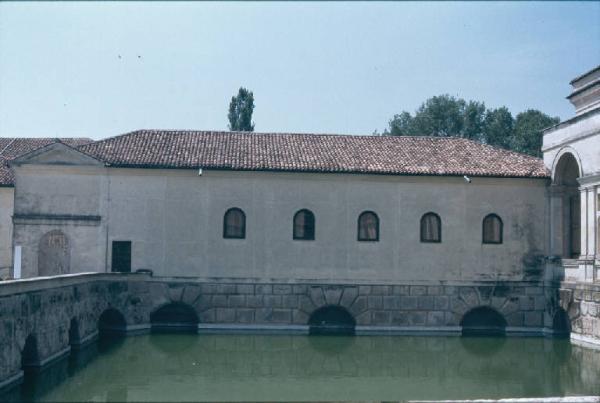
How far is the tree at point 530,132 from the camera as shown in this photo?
57.8 meters

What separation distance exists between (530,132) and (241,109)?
77.0 ft

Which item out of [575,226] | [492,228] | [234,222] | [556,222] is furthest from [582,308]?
[234,222]

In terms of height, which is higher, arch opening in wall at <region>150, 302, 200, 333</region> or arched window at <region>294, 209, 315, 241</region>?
arched window at <region>294, 209, 315, 241</region>

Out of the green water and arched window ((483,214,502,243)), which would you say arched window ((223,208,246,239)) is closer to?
the green water

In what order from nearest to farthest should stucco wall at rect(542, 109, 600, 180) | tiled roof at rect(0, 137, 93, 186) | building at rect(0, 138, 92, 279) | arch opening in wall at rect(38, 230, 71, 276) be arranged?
stucco wall at rect(542, 109, 600, 180), arch opening in wall at rect(38, 230, 71, 276), building at rect(0, 138, 92, 279), tiled roof at rect(0, 137, 93, 186)

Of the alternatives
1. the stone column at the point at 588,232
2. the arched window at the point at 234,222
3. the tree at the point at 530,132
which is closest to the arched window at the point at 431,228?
the stone column at the point at 588,232

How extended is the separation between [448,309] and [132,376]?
13.5m

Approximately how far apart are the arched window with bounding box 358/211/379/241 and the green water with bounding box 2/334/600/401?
399 centimetres

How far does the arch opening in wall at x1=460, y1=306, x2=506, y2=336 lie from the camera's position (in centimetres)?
2839

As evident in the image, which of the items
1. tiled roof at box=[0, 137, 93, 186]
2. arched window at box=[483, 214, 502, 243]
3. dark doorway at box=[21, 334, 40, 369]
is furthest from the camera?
tiled roof at box=[0, 137, 93, 186]

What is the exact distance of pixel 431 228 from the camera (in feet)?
94.4

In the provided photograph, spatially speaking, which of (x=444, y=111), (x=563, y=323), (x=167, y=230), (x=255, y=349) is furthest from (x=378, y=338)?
(x=444, y=111)

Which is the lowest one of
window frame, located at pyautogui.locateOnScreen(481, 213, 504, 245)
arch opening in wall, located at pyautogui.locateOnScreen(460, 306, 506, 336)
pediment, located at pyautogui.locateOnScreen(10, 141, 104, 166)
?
arch opening in wall, located at pyautogui.locateOnScreen(460, 306, 506, 336)

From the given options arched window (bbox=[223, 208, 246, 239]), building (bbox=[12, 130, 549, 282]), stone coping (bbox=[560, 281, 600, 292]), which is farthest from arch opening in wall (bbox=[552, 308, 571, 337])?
arched window (bbox=[223, 208, 246, 239])
